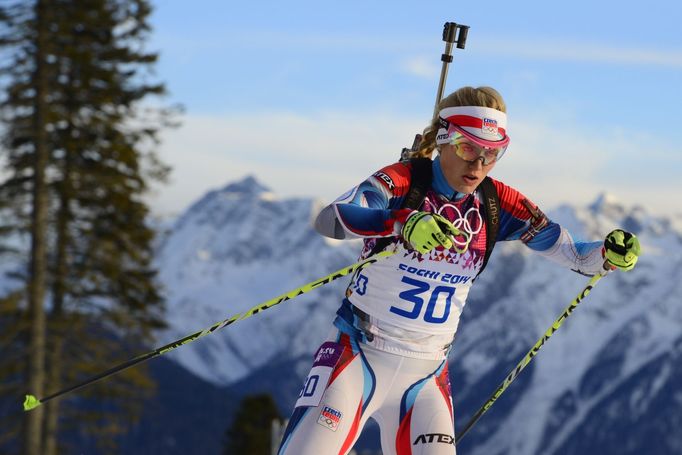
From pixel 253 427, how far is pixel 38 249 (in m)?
44.3

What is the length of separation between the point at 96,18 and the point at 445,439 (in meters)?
22.3

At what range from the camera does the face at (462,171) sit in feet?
21.2

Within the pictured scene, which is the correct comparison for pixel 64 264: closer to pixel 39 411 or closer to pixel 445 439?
pixel 39 411

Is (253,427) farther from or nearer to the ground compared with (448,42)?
farther from the ground

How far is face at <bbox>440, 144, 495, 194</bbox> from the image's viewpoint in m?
6.46

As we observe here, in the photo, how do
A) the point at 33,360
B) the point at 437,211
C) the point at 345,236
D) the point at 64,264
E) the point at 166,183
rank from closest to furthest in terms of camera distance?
the point at 345,236, the point at 437,211, the point at 33,360, the point at 64,264, the point at 166,183

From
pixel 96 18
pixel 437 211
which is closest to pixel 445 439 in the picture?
pixel 437 211

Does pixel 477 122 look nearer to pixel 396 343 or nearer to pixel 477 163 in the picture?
pixel 477 163

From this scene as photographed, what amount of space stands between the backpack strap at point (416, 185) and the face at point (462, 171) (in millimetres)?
112

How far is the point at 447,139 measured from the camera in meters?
6.57

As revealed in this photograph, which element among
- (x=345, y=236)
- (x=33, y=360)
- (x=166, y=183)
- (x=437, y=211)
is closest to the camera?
(x=345, y=236)

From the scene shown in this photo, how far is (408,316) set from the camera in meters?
6.41

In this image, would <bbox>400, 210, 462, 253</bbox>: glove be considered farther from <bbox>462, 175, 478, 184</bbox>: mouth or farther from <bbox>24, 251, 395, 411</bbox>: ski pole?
<bbox>462, 175, 478, 184</bbox>: mouth

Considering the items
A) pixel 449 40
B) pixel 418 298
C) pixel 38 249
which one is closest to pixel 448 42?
pixel 449 40
